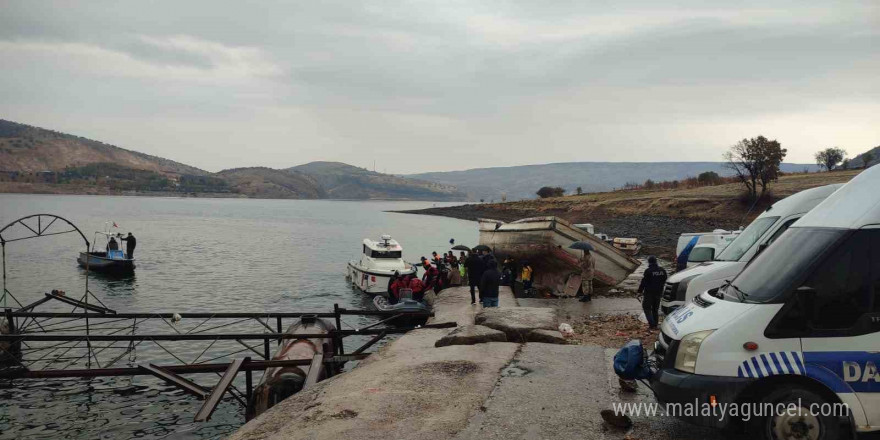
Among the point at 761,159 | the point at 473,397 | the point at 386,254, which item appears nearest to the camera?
the point at 473,397

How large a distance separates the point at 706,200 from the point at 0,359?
55.9 meters

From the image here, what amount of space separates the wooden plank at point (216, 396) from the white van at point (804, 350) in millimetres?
7174

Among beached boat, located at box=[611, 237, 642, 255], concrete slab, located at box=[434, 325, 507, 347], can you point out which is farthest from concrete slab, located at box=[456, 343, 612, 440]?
beached boat, located at box=[611, 237, 642, 255]

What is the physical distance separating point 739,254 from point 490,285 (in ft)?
20.2

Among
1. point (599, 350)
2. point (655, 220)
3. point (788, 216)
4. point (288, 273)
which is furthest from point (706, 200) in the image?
point (599, 350)

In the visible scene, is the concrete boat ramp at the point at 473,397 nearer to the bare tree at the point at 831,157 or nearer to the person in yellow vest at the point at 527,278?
the person in yellow vest at the point at 527,278

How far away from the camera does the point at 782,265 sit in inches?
247

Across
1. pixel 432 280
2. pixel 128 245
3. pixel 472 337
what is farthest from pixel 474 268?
pixel 128 245

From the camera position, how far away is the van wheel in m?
5.73

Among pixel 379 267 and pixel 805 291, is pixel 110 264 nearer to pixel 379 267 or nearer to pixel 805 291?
pixel 379 267

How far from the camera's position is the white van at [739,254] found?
490 inches

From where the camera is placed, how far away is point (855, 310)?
5.77 m

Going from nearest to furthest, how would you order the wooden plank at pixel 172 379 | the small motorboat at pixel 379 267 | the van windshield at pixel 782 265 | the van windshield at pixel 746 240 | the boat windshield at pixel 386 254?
the van windshield at pixel 782 265
the wooden plank at pixel 172 379
the van windshield at pixel 746 240
the small motorboat at pixel 379 267
the boat windshield at pixel 386 254

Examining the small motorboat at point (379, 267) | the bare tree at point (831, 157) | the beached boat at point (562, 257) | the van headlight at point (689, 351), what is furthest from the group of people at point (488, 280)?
the bare tree at point (831, 157)
